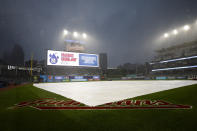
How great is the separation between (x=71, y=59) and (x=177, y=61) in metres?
51.4

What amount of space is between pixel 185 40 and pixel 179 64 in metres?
14.3

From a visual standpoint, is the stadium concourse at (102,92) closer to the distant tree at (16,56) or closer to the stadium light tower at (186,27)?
the distant tree at (16,56)

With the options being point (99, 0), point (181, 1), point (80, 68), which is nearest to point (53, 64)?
point (80, 68)

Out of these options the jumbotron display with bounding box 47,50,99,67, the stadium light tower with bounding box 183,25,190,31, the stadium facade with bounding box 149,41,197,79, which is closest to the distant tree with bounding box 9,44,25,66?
the jumbotron display with bounding box 47,50,99,67

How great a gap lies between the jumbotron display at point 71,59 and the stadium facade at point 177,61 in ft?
94.9

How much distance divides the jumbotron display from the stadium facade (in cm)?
2894

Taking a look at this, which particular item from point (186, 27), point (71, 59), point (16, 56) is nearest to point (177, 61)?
point (186, 27)

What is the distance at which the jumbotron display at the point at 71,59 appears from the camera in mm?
39469

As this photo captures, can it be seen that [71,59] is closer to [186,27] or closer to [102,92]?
[102,92]

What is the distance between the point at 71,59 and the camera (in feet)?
142

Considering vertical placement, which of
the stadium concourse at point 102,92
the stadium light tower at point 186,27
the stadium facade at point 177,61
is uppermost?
the stadium light tower at point 186,27

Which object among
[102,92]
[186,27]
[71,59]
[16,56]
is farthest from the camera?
[186,27]

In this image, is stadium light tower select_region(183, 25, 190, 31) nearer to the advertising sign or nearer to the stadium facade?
the stadium facade

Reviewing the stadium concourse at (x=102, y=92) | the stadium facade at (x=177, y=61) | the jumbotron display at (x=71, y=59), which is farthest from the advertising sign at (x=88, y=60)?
the stadium concourse at (x=102, y=92)
